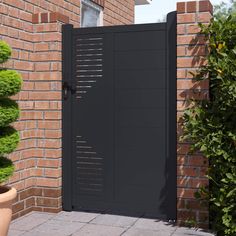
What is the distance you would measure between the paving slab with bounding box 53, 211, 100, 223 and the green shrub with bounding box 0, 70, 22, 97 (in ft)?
6.03

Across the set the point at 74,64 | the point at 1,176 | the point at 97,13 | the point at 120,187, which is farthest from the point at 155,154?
the point at 97,13

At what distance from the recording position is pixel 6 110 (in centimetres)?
406

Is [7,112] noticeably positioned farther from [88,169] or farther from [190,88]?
[190,88]

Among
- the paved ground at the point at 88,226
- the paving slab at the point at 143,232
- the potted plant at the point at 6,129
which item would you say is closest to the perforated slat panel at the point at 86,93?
the paved ground at the point at 88,226

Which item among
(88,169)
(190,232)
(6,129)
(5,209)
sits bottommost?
(190,232)

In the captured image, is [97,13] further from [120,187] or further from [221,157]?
[221,157]

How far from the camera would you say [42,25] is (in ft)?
17.8

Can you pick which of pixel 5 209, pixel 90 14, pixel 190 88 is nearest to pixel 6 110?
pixel 5 209

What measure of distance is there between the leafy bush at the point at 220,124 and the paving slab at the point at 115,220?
0.92 m

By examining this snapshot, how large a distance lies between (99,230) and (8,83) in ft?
6.11

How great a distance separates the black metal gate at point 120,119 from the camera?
5.14m

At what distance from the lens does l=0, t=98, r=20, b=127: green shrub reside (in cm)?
403

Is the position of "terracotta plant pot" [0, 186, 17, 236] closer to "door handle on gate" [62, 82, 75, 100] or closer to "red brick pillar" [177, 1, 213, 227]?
"door handle on gate" [62, 82, 75, 100]

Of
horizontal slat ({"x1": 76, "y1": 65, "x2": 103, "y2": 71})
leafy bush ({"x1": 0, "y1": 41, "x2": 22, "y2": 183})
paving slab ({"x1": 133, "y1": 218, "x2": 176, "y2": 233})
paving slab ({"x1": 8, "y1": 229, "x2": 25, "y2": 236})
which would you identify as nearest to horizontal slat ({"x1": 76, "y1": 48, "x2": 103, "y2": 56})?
horizontal slat ({"x1": 76, "y1": 65, "x2": 103, "y2": 71})
